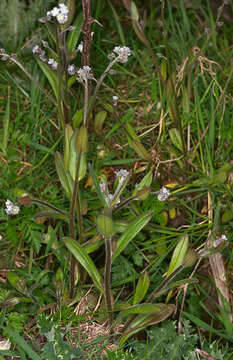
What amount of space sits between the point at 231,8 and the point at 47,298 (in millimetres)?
2018

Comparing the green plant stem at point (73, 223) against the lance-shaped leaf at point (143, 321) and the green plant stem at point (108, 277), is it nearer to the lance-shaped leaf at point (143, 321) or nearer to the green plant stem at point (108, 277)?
the green plant stem at point (108, 277)

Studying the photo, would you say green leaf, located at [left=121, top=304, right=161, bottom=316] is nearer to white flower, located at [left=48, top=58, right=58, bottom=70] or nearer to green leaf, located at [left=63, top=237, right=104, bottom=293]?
green leaf, located at [left=63, top=237, right=104, bottom=293]

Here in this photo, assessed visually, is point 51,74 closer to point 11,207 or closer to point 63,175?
point 63,175

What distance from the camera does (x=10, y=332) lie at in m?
1.91

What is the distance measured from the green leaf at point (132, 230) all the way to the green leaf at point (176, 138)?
562 mm

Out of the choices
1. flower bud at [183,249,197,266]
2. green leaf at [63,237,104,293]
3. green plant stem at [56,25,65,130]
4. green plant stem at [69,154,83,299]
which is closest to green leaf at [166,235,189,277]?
flower bud at [183,249,197,266]

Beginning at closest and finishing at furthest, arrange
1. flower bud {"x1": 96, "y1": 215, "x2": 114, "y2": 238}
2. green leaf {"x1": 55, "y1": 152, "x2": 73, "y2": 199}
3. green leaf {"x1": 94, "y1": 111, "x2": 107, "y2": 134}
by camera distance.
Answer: flower bud {"x1": 96, "y1": 215, "x2": 114, "y2": 238}, green leaf {"x1": 55, "y1": 152, "x2": 73, "y2": 199}, green leaf {"x1": 94, "y1": 111, "x2": 107, "y2": 134}

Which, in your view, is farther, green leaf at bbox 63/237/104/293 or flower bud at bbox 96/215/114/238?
green leaf at bbox 63/237/104/293

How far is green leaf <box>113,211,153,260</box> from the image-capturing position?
204 cm

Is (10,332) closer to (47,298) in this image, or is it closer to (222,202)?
(47,298)

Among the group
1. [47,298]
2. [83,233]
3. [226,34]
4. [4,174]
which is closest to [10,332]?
[47,298]

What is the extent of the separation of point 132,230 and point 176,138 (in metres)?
0.64

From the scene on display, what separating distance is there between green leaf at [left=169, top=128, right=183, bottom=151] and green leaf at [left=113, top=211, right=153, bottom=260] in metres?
0.56

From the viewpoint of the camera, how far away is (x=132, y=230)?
6.75 ft
